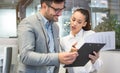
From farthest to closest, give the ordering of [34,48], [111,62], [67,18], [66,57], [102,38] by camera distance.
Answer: [67,18]
[111,62]
[102,38]
[34,48]
[66,57]

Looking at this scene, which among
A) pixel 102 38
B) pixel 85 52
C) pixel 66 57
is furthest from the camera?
pixel 102 38

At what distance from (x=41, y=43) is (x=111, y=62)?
3.34 ft

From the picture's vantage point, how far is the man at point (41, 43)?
1.44m

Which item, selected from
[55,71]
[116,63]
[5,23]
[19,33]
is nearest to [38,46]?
[19,33]

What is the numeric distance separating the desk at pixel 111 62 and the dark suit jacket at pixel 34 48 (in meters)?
0.92

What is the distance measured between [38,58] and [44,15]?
32 cm

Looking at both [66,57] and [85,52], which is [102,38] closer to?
[85,52]

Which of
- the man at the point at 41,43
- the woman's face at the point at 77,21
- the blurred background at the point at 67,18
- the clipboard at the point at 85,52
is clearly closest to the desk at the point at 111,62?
the blurred background at the point at 67,18

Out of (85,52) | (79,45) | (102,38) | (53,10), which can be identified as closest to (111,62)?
(79,45)

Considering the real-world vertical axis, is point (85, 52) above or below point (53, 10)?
below

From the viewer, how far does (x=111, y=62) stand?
2338 mm

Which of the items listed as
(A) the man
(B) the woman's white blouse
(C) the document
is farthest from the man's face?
(B) the woman's white blouse

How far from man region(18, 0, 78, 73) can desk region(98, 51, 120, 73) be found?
2.59 feet

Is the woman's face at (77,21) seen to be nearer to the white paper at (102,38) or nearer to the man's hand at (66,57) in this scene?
the white paper at (102,38)
